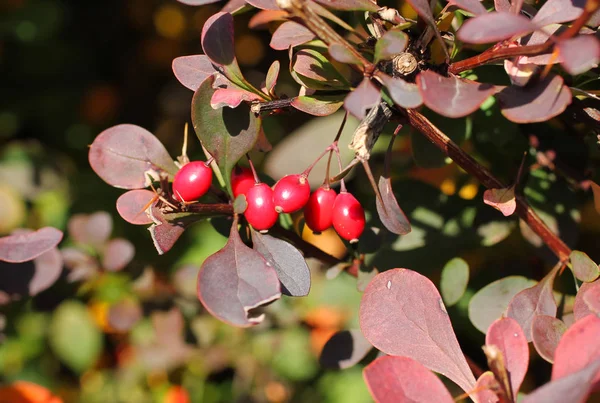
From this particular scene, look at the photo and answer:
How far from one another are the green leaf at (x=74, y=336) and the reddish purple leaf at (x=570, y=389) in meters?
1.05

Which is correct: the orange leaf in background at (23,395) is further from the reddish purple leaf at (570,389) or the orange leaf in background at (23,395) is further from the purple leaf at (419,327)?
the reddish purple leaf at (570,389)

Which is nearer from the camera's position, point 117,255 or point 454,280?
point 454,280

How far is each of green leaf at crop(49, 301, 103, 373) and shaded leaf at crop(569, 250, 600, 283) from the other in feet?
3.24

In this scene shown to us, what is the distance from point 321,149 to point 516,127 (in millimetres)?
449

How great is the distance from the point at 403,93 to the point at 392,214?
0.14m

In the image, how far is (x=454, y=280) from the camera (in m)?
0.79

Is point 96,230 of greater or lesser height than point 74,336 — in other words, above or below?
above

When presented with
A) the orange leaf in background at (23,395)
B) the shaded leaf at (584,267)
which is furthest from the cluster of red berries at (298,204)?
the orange leaf in background at (23,395)

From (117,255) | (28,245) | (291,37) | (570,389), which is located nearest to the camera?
(570,389)

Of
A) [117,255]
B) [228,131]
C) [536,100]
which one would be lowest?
[117,255]

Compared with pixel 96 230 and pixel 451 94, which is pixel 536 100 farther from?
pixel 96 230

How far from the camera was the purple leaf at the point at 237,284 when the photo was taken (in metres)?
0.53

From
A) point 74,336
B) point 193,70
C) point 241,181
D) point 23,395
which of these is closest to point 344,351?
point 241,181

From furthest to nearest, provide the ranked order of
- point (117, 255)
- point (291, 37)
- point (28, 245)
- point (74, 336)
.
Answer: point (74, 336), point (117, 255), point (28, 245), point (291, 37)
